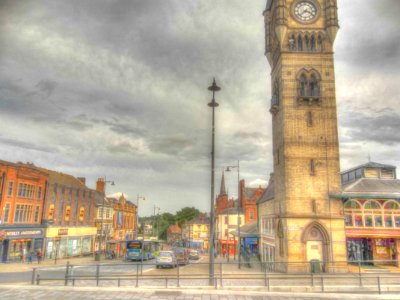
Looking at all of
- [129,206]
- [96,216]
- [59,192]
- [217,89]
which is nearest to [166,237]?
[129,206]

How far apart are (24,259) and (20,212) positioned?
539 cm

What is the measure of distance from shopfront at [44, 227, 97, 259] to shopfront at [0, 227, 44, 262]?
211cm

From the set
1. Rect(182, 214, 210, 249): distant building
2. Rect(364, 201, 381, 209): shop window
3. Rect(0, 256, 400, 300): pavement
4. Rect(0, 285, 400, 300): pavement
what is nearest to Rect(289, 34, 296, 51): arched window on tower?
Rect(364, 201, 381, 209): shop window

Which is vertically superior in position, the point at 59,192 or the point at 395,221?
the point at 59,192

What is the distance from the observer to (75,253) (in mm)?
52500

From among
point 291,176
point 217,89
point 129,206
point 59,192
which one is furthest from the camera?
point 129,206

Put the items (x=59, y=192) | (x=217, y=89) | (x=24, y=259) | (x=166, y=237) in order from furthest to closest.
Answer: (x=166, y=237)
(x=59, y=192)
(x=24, y=259)
(x=217, y=89)

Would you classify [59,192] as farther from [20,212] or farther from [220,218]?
[220,218]

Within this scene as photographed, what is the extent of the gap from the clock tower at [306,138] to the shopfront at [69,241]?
2813 centimetres

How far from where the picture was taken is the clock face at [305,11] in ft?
114

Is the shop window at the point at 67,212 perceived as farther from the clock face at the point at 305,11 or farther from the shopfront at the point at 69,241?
the clock face at the point at 305,11

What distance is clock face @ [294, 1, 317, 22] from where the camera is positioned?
34.8 meters

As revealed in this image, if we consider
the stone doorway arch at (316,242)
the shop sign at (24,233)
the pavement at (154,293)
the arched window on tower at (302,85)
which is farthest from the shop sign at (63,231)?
the arched window on tower at (302,85)

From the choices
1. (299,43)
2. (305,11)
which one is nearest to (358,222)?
(299,43)
